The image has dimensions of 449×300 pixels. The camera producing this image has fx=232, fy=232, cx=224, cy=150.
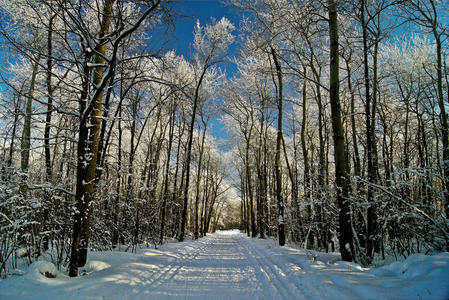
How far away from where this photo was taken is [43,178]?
6.26 meters

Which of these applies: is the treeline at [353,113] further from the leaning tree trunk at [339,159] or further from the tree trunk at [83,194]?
the tree trunk at [83,194]

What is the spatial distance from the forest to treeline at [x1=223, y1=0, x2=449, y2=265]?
0.09 meters

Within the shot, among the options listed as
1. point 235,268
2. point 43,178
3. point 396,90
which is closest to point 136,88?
point 43,178

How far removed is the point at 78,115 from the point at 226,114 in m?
17.4

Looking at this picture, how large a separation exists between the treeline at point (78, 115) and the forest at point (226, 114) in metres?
0.07

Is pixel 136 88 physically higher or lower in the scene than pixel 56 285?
higher

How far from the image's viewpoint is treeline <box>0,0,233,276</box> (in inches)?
172

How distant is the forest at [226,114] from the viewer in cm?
463

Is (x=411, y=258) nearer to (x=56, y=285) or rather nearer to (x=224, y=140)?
(x=56, y=285)

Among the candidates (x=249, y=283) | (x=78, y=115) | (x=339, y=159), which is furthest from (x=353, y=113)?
(x=78, y=115)

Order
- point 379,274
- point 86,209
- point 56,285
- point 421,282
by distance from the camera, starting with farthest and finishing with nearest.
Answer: point 86,209
point 379,274
point 56,285
point 421,282

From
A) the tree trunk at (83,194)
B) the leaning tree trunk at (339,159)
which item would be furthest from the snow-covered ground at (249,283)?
the leaning tree trunk at (339,159)

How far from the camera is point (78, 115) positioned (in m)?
4.73

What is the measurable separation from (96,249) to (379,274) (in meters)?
7.94
